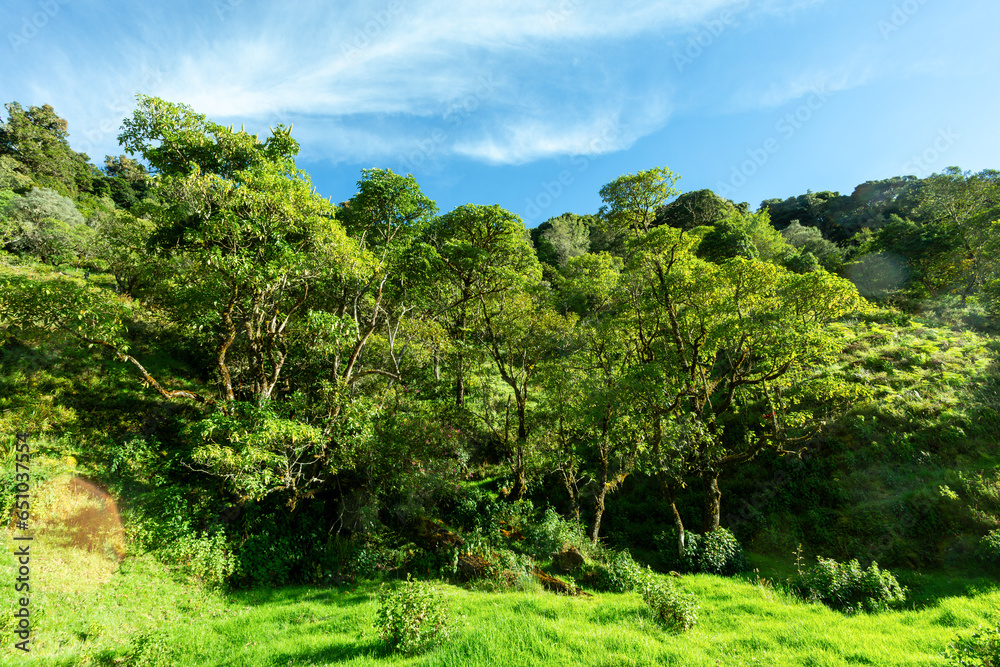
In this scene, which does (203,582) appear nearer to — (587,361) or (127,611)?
(127,611)

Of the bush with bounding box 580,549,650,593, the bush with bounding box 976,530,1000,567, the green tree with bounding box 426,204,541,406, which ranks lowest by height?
the bush with bounding box 580,549,650,593

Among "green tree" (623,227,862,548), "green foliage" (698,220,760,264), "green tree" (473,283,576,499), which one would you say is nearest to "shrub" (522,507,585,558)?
"green tree" (473,283,576,499)

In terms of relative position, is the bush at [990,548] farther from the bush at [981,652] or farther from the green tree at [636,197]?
the green tree at [636,197]

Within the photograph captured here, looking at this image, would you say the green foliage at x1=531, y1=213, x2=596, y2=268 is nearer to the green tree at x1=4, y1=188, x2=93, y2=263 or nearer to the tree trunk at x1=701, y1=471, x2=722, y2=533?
the tree trunk at x1=701, y1=471, x2=722, y2=533

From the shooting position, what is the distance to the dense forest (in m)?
9.99

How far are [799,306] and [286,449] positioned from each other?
16.3m

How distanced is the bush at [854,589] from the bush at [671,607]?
3993 millimetres

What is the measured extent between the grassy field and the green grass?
0.10 ft

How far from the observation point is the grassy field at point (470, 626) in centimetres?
563

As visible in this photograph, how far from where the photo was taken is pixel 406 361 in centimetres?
1627

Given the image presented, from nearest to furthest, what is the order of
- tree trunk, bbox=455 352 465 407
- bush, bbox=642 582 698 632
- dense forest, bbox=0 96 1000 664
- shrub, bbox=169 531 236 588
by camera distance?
1. bush, bbox=642 582 698 632
2. shrub, bbox=169 531 236 588
3. dense forest, bbox=0 96 1000 664
4. tree trunk, bbox=455 352 465 407

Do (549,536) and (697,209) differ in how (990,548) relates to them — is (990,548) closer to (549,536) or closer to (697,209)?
(549,536)

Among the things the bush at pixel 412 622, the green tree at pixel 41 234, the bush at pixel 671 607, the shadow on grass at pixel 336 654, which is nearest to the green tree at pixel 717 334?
the bush at pixel 671 607

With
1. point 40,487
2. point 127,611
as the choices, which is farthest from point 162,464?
point 127,611
